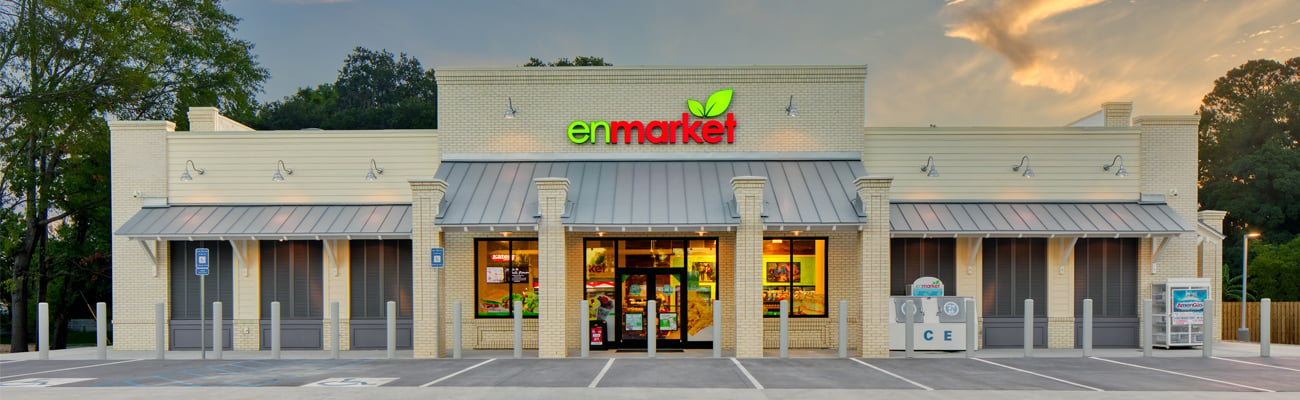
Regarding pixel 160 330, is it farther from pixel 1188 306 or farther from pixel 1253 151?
pixel 1253 151

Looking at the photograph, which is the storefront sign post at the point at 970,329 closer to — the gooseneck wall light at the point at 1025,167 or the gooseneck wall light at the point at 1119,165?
the gooseneck wall light at the point at 1025,167

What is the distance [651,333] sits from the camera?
48.6ft

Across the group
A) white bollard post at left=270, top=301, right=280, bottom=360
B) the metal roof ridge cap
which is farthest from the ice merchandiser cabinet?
white bollard post at left=270, top=301, right=280, bottom=360

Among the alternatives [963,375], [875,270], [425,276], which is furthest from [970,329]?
[425,276]

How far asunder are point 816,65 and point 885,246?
4921 mm

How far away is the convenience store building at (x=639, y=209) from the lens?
1633 centimetres

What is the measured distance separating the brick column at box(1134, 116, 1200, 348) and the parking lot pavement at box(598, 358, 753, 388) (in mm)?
11082

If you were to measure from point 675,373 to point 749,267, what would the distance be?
124 inches

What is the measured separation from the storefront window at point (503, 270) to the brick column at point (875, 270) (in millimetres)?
7152

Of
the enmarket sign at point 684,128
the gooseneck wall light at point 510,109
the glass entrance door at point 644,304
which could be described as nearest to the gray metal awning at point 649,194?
the enmarket sign at point 684,128

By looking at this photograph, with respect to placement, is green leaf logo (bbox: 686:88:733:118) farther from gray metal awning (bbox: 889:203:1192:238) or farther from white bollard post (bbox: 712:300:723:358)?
white bollard post (bbox: 712:300:723:358)

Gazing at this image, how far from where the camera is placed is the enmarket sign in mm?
17625

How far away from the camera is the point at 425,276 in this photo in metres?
15.3

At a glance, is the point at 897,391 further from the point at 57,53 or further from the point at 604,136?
the point at 57,53
